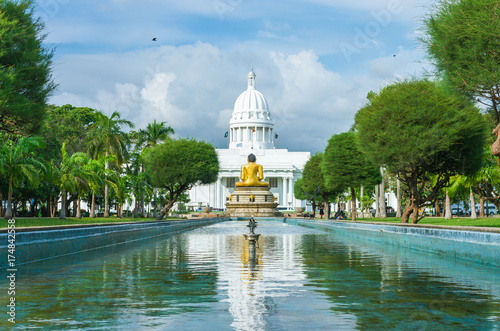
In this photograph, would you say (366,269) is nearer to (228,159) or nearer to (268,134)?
(228,159)

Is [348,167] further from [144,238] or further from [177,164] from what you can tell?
[144,238]

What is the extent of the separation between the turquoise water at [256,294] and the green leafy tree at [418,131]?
1857 centimetres

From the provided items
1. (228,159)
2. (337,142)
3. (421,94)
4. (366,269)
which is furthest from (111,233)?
(228,159)

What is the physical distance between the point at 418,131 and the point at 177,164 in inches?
1310

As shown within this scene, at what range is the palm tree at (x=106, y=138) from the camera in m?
53.9

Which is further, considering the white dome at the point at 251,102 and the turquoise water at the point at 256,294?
the white dome at the point at 251,102

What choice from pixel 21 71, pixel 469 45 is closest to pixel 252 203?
pixel 21 71

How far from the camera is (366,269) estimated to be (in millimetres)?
12078

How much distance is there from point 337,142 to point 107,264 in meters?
40.7

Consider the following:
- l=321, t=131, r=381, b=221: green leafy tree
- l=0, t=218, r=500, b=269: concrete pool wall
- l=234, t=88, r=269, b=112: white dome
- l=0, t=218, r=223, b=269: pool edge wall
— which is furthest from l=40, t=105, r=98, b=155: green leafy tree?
l=234, t=88, r=269, b=112: white dome

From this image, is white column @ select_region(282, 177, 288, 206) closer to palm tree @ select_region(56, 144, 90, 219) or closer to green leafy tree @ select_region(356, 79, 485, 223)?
palm tree @ select_region(56, 144, 90, 219)

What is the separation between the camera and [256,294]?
331 inches

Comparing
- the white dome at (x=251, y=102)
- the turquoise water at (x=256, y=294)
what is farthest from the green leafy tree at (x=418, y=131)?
the white dome at (x=251, y=102)

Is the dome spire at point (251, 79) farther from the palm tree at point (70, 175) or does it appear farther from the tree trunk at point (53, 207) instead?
the palm tree at point (70, 175)
